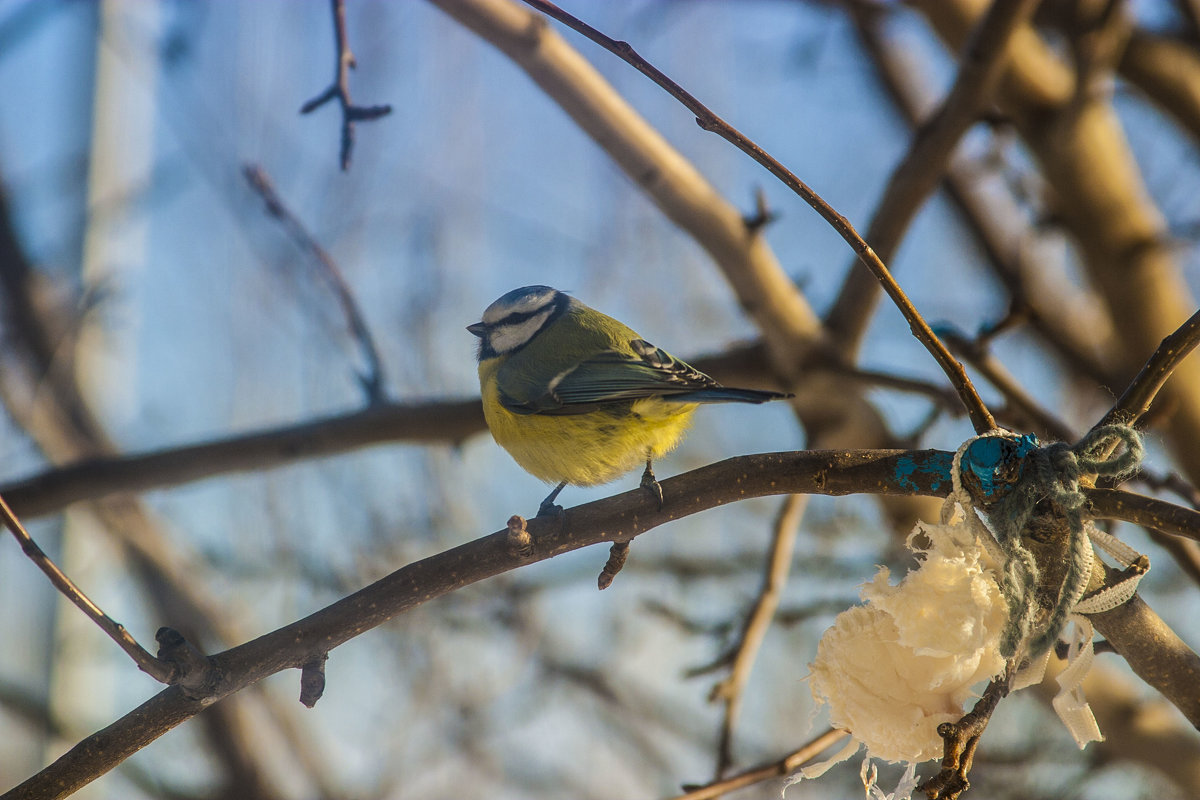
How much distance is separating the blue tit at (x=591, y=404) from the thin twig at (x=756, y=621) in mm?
474

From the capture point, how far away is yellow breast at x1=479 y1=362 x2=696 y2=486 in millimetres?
1534

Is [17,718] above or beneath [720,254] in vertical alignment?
above

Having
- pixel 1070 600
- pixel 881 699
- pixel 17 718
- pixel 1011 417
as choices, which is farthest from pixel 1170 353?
pixel 17 718

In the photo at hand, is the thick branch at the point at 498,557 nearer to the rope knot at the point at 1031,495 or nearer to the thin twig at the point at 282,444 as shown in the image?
the rope knot at the point at 1031,495

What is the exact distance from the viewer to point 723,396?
1305mm

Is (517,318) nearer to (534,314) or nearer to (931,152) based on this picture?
(534,314)

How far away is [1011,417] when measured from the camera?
5.92 ft

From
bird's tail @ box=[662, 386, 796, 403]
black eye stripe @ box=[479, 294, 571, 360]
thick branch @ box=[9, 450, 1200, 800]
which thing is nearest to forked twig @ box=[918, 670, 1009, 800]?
thick branch @ box=[9, 450, 1200, 800]

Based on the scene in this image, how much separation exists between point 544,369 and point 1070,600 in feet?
3.68

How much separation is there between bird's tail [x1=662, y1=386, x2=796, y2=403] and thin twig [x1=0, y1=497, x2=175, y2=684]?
28.4 inches

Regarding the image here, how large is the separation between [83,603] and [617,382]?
901 mm

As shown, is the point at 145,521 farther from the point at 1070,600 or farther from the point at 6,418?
the point at 1070,600

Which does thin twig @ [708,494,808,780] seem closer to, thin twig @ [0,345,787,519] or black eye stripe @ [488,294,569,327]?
thin twig @ [0,345,787,519]

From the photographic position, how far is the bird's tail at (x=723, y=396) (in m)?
1.13
